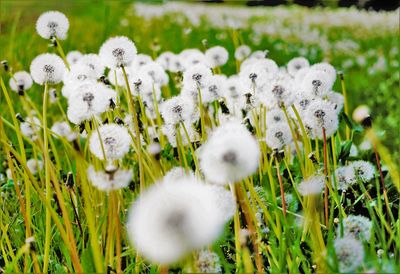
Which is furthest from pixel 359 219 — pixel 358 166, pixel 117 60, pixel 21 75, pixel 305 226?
pixel 21 75

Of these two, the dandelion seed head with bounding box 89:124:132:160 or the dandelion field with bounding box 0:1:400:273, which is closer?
the dandelion field with bounding box 0:1:400:273

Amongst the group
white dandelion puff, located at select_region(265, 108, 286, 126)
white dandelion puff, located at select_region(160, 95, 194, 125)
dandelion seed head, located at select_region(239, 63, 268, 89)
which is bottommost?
white dandelion puff, located at select_region(265, 108, 286, 126)

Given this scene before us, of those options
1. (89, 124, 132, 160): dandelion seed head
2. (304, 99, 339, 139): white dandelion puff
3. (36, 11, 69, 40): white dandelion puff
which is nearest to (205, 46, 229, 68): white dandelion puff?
(36, 11, 69, 40): white dandelion puff

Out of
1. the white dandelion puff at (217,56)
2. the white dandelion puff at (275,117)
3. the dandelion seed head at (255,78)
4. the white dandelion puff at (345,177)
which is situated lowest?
the white dandelion puff at (345,177)

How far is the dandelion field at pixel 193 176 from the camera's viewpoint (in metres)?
0.92

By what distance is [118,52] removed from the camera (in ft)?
4.83

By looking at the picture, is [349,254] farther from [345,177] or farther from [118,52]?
[118,52]

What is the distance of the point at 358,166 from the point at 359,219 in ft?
1.38

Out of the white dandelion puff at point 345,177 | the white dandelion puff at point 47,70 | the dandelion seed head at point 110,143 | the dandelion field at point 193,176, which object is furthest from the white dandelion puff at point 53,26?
the white dandelion puff at point 345,177

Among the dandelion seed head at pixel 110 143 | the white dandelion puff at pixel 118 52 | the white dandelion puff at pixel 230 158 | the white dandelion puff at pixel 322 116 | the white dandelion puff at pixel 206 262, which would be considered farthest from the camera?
the white dandelion puff at pixel 118 52

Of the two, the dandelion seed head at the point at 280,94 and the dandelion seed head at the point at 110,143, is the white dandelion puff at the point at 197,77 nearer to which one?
the dandelion seed head at the point at 280,94

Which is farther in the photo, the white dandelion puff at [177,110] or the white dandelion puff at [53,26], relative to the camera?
the white dandelion puff at [53,26]

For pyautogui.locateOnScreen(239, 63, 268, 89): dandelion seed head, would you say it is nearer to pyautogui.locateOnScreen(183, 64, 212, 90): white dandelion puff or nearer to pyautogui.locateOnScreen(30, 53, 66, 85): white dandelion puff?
pyautogui.locateOnScreen(183, 64, 212, 90): white dandelion puff

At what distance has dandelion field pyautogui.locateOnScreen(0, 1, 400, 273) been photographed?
0.92 m
